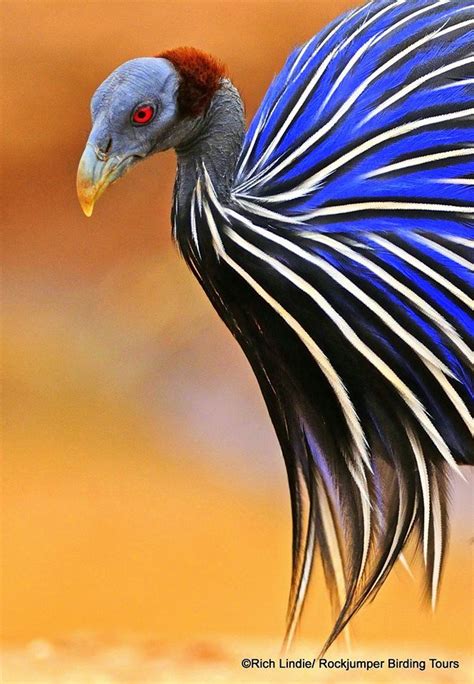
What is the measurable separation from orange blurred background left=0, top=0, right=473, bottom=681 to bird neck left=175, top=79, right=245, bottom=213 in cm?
21

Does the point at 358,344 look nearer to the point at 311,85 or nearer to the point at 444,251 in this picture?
the point at 444,251

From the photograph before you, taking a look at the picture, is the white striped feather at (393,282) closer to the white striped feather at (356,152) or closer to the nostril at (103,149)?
the white striped feather at (356,152)

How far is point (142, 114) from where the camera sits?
35.5 inches

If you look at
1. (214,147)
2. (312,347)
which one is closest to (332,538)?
(312,347)

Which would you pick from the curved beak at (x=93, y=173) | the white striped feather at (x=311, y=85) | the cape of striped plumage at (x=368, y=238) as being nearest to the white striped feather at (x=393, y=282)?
the cape of striped plumage at (x=368, y=238)

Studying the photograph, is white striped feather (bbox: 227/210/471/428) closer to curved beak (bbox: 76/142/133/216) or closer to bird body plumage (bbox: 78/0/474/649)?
bird body plumage (bbox: 78/0/474/649)

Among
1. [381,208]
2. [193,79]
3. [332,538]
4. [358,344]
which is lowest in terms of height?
[332,538]

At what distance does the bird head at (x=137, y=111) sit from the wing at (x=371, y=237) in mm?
93

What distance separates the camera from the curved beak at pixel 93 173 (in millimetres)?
899

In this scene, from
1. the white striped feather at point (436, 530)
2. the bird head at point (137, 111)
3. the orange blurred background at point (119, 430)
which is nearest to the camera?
the bird head at point (137, 111)

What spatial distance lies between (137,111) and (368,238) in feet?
A: 0.95

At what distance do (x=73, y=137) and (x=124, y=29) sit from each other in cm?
17

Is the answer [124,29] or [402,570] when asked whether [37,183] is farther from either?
[402,570]

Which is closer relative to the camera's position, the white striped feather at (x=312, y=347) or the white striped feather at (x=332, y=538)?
the white striped feather at (x=312, y=347)
